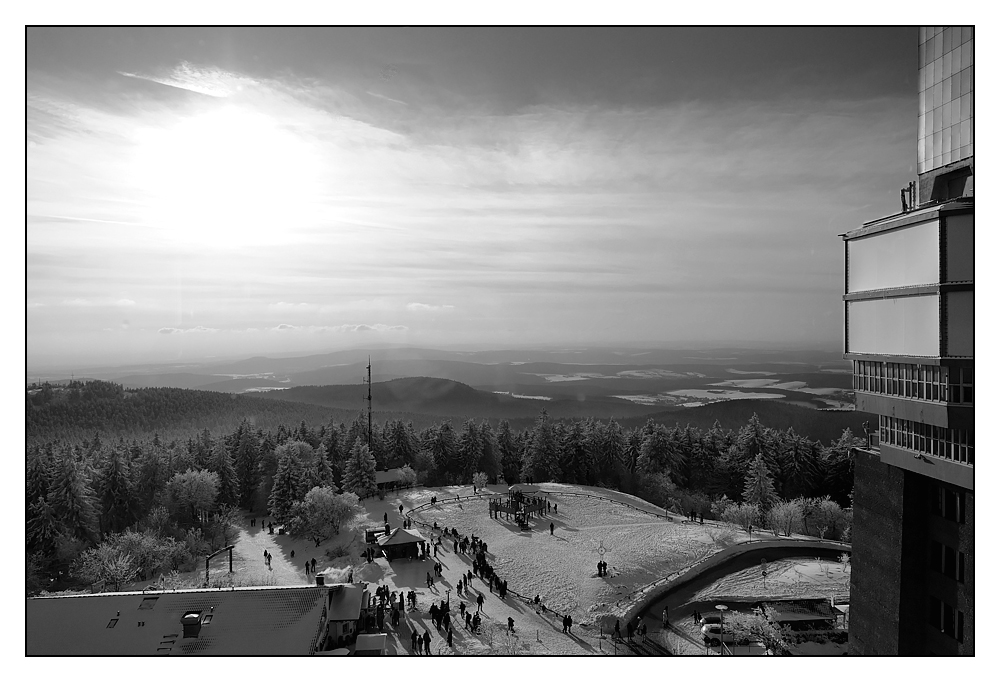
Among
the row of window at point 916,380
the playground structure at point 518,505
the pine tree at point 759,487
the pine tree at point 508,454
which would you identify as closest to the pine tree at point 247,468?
the playground structure at point 518,505

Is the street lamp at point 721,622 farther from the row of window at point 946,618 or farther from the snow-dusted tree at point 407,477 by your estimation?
the snow-dusted tree at point 407,477

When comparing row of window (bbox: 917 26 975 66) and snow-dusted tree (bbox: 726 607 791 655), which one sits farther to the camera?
snow-dusted tree (bbox: 726 607 791 655)

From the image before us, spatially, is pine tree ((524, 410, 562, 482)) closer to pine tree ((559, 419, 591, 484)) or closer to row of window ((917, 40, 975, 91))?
pine tree ((559, 419, 591, 484))

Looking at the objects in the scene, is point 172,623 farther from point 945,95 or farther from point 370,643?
point 945,95

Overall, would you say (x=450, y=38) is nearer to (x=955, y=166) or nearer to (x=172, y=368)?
(x=955, y=166)

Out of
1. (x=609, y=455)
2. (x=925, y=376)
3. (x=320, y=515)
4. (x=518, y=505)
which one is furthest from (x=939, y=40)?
(x=609, y=455)

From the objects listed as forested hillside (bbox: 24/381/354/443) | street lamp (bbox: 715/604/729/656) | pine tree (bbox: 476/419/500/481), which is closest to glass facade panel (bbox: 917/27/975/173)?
street lamp (bbox: 715/604/729/656)
